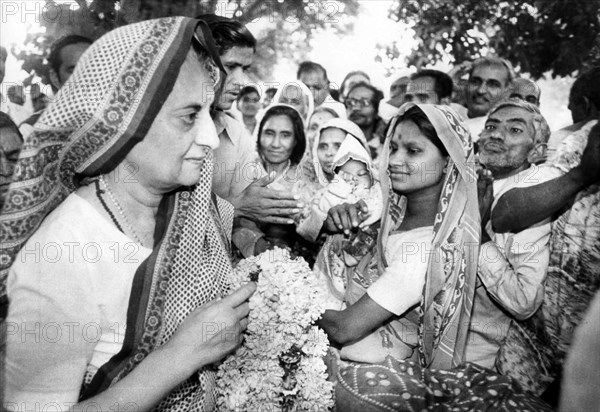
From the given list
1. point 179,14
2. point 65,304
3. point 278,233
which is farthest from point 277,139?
point 65,304

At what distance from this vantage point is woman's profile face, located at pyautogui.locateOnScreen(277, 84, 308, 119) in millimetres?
5680

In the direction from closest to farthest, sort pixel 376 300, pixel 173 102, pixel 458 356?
1. pixel 173 102
2. pixel 376 300
3. pixel 458 356

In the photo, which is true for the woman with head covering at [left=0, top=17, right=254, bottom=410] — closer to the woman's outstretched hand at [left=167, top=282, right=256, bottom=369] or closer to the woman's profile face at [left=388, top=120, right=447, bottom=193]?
the woman's outstretched hand at [left=167, top=282, right=256, bottom=369]

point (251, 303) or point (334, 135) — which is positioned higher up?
point (334, 135)

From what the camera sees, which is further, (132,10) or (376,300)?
(132,10)

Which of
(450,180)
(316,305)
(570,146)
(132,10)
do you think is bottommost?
(316,305)

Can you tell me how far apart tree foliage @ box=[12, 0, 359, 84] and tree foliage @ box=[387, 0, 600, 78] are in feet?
2.20

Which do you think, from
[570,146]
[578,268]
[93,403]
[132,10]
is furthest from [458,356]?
[132,10]

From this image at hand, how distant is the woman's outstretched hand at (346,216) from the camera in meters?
3.28

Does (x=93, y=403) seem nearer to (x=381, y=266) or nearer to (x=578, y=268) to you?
(x=381, y=266)

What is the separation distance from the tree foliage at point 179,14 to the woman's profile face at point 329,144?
1.18m

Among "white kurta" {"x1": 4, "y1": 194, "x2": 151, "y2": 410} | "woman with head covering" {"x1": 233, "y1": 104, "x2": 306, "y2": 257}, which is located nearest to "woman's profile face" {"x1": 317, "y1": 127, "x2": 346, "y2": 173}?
"woman with head covering" {"x1": 233, "y1": 104, "x2": 306, "y2": 257}

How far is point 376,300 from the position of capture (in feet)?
9.81

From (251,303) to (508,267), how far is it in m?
1.74
